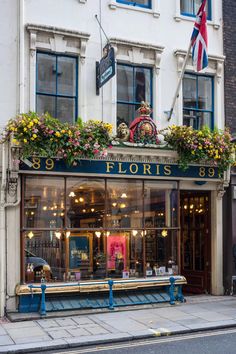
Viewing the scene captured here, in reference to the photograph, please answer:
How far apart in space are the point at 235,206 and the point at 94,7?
698 cm

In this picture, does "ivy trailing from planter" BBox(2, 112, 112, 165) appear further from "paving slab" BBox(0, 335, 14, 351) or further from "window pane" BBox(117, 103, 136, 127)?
"paving slab" BBox(0, 335, 14, 351)

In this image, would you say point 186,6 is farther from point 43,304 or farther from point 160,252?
point 43,304

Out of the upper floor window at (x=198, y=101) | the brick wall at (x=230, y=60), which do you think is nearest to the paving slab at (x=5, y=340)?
the upper floor window at (x=198, y=101)

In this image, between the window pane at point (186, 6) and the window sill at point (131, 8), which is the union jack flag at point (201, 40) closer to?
the window sill at point (131, 8)

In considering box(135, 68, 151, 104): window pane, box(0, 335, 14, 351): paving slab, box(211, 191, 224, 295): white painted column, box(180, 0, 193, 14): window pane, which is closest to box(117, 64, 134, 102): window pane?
box(135, 68, 151, 104): window pane

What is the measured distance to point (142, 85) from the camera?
14.8 m

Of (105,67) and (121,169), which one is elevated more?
(105,67)

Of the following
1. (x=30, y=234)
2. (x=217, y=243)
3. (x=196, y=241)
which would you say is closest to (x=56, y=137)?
(x=30, y=234)

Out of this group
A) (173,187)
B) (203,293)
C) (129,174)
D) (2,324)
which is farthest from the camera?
(203,293)

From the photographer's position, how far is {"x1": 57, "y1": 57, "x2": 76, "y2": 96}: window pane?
539 inches

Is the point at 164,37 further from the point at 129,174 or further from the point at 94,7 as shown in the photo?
→ the point at 129,174

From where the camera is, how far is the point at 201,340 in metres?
10.2

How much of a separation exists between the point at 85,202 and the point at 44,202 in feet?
3.53

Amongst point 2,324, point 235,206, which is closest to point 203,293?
point 235,206
